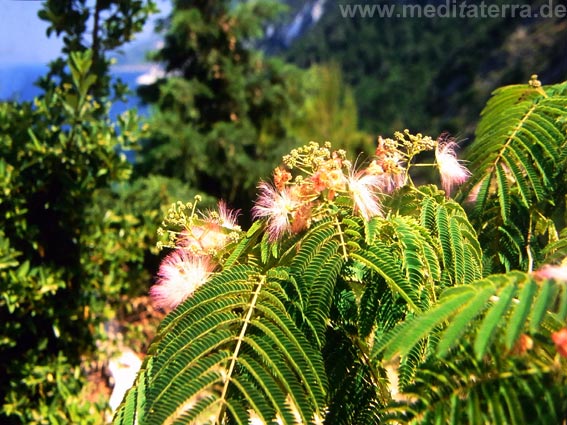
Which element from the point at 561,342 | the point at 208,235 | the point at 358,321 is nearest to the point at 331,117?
the point at 208,235

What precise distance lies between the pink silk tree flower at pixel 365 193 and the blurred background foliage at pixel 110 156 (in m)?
0.35

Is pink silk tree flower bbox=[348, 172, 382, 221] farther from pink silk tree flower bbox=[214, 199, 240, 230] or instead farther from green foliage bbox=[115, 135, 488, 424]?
pink silk tree flower bbox=[214, 199, 240, 230]

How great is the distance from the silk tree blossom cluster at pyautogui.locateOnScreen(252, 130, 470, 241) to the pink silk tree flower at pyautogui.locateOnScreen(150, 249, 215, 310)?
16 cm

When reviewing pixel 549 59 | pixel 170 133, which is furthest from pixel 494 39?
pixel 170 133

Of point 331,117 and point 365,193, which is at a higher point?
point 331,117

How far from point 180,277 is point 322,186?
0.37m

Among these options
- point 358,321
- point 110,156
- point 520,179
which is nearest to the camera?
point 358,321

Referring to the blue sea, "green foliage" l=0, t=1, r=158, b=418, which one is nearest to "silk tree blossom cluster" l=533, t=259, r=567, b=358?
"green foliage" l=0, t=1, r=158, b=418

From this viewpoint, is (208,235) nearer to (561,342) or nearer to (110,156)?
(561,342)

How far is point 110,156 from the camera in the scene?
Result: 315 centimetres

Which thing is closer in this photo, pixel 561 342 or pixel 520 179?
pixel 561 342

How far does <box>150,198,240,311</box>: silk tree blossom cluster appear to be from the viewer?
1.27 metres

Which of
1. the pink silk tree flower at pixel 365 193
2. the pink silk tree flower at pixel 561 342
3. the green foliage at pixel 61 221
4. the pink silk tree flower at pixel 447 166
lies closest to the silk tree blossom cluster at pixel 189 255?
the pink silk tree flower at pixel 365 193

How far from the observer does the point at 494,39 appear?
30.0 metres
